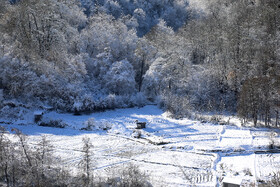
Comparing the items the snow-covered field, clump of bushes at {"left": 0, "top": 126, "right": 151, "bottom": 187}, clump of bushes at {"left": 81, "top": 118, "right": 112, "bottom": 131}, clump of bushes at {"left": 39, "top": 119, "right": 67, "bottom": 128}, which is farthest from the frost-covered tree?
clump of bushes at {"left": 0, "top": 126, "right": 151, "bottom": 187}

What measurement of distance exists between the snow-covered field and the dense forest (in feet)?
11.5

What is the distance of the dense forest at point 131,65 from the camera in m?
27.6

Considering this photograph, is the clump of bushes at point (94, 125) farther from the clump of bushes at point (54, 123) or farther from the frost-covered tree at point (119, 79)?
the frost-covered tree at point (119, 79)

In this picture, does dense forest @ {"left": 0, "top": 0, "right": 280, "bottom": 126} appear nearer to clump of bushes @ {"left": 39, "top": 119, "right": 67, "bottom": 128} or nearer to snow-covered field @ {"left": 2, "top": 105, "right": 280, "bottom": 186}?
snow-covered field @ {"left": 2, "top": 105, "right": 280, "bottom": 186}

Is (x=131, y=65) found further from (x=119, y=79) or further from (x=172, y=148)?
(x=172, y=148)

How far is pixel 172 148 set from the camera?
61.8ft

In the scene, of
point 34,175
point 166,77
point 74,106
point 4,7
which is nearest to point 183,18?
point 166,77

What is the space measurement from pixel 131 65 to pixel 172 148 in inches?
721

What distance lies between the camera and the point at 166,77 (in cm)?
3497

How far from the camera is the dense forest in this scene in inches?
1086

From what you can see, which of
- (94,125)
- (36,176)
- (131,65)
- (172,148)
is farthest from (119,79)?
(36,176)

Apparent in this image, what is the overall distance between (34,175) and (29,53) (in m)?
21.5

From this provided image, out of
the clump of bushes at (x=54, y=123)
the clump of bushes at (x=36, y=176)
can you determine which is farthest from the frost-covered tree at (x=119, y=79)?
the clump of bushes at (x=36, y=176)

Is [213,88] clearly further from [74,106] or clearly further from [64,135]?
[64,135]
